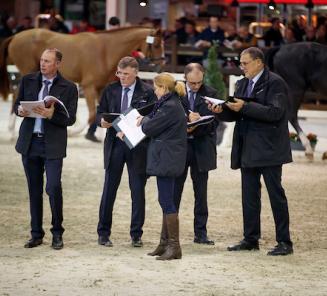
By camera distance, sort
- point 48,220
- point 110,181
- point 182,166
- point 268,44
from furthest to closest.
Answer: point 268,44, point 48,220, point 110,181, point 182,166

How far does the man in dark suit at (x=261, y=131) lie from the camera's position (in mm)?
Answer: 10008

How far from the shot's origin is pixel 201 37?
79.4ft

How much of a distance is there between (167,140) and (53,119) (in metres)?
1.11

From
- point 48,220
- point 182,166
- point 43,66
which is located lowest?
point 48,220

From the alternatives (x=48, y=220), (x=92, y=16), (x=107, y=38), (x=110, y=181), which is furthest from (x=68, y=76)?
(x=92, y=16)

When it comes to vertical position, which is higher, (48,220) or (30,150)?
(30,150)

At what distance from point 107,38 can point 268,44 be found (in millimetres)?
4929

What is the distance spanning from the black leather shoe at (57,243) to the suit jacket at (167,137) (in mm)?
1137

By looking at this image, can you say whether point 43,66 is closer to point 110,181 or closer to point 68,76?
point 110,181

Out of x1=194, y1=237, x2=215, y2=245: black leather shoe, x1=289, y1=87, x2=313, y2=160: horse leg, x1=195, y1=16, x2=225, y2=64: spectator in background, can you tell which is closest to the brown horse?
x1=289, y1=87, x2=313, y2=160: horse leg

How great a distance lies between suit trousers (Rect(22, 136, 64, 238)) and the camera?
1028 cm

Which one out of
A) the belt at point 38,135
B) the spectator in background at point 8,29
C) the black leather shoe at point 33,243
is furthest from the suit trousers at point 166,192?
the spectator in background at point 8,29

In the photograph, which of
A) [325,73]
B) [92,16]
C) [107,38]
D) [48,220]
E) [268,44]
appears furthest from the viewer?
[92,16]

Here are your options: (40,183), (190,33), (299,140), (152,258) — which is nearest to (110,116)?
(40,183)
